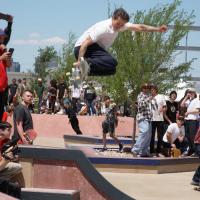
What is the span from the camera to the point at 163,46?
675 inches

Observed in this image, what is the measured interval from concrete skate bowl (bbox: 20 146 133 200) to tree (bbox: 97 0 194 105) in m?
8.84

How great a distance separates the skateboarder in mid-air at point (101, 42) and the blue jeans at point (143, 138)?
4823 millimetres

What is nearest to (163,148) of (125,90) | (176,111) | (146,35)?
(176,111)

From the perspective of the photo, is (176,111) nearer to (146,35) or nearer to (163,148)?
(163,148)

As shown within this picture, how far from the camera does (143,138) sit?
40.7ft

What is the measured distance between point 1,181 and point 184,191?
4.21 meters

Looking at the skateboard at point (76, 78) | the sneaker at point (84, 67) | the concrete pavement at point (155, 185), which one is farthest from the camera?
the concrete pavement at point (155, 185)

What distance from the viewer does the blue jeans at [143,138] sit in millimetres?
12305

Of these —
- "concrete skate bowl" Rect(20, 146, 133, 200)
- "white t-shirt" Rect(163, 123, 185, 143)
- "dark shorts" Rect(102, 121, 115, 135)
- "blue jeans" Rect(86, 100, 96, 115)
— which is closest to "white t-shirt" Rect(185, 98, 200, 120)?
"white t-shirt" Rect(163, 123, 185, 143)

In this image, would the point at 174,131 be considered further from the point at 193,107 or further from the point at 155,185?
the point at 155,185

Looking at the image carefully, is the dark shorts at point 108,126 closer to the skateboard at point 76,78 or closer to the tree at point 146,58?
the tree at point 146,58

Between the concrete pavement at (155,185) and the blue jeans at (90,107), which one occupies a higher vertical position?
the blue jeans at (90,107)

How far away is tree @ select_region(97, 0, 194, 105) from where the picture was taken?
1647 centimetres

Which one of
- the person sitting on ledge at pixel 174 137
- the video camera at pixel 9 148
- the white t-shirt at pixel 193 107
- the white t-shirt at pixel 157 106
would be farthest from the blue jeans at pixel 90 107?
the video camera at pixel 9 148
